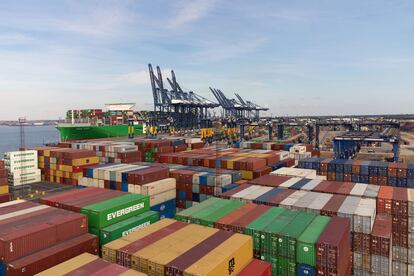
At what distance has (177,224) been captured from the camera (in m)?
22.2

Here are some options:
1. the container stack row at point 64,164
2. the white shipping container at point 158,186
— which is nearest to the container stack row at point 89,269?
the white shipping container at point 158,186

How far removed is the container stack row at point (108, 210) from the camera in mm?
23953

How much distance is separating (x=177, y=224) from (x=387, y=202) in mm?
20482

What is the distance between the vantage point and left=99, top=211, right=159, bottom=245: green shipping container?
2336 cm

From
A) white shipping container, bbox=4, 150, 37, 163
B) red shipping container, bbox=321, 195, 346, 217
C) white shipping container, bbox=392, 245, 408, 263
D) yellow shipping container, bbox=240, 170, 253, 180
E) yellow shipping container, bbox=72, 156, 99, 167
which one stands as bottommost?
white shipping container, bbox=392, 245, 408, 263

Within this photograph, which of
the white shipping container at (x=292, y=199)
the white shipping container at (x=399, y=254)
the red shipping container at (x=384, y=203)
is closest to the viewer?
the white shipping container at (x=399, y=254)

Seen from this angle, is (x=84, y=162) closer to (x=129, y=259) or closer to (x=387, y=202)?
(x=129, y=259)

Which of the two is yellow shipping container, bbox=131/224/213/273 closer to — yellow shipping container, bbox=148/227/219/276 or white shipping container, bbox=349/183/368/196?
yellow shipping container, bbox=148/227/219/276

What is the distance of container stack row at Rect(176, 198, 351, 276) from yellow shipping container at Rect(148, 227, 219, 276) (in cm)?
326

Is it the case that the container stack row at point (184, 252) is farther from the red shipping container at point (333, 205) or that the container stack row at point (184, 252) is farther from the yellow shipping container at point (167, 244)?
the red shipping container at point (333, 205)

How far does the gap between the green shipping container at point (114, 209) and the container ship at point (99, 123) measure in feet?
286

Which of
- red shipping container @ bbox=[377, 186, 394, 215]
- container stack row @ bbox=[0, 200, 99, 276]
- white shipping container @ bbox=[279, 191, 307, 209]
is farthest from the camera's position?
red shipping container @ bbox=[377, 186, 394, 215]

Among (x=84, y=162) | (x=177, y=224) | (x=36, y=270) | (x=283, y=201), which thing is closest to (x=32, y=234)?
(x=36, y=270)

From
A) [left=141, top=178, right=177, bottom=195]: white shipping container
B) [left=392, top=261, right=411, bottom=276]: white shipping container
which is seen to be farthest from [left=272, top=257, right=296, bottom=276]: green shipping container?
[left=141, top=178, right=177, bottom=195]: white shipping container
